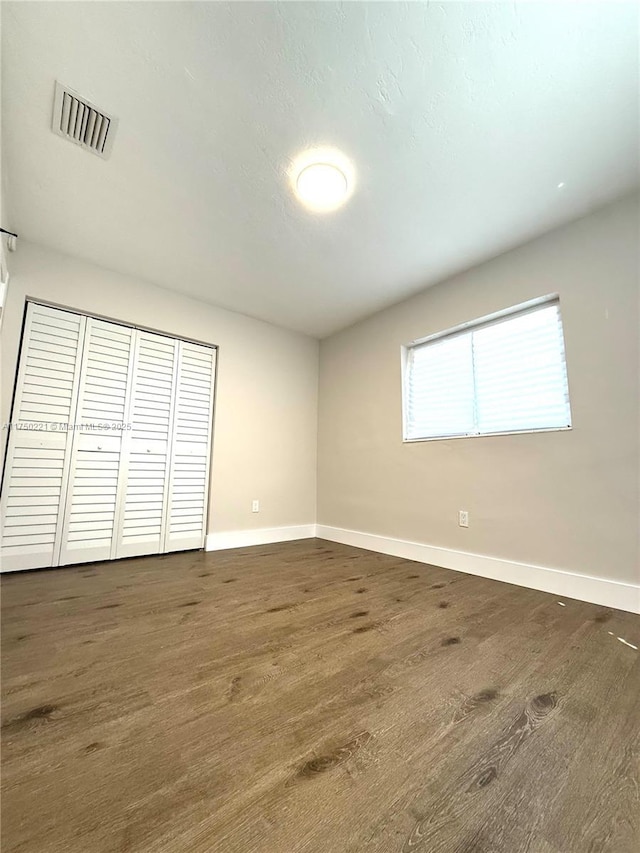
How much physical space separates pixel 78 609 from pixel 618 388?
328 cm

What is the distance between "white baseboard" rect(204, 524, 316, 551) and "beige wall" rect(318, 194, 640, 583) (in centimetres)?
79

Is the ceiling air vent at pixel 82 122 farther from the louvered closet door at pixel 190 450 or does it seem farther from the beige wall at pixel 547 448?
the beige wall at pixel 547 448

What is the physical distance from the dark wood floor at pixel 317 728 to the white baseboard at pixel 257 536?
1447mm

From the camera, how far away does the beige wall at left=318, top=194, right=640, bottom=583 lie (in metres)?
2.00

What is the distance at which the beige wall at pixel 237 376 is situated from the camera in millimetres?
2648

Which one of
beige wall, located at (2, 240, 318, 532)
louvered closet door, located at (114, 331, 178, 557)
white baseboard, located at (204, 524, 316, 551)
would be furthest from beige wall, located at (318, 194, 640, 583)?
louvered closet door, located at (114, 331, 178, 557)

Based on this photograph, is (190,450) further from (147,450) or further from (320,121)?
(320,121)

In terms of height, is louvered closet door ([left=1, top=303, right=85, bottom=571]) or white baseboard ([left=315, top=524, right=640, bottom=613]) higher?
louvered closet door ([left=1, top=303, right=85, bottom=571])

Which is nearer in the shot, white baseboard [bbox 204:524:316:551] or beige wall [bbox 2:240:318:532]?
beige wall [bbox 2:240:318:532]

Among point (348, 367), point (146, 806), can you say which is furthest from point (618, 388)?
point (146, 806)

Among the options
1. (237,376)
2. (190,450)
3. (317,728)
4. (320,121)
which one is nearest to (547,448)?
(317,728)

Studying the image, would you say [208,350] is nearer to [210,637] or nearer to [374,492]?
[374,492]

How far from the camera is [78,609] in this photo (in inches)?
70.1

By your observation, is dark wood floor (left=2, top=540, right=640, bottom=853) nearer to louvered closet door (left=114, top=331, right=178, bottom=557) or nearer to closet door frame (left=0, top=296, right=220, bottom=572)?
closet door frame (left=0, top=296, right=220, bottom=572)
